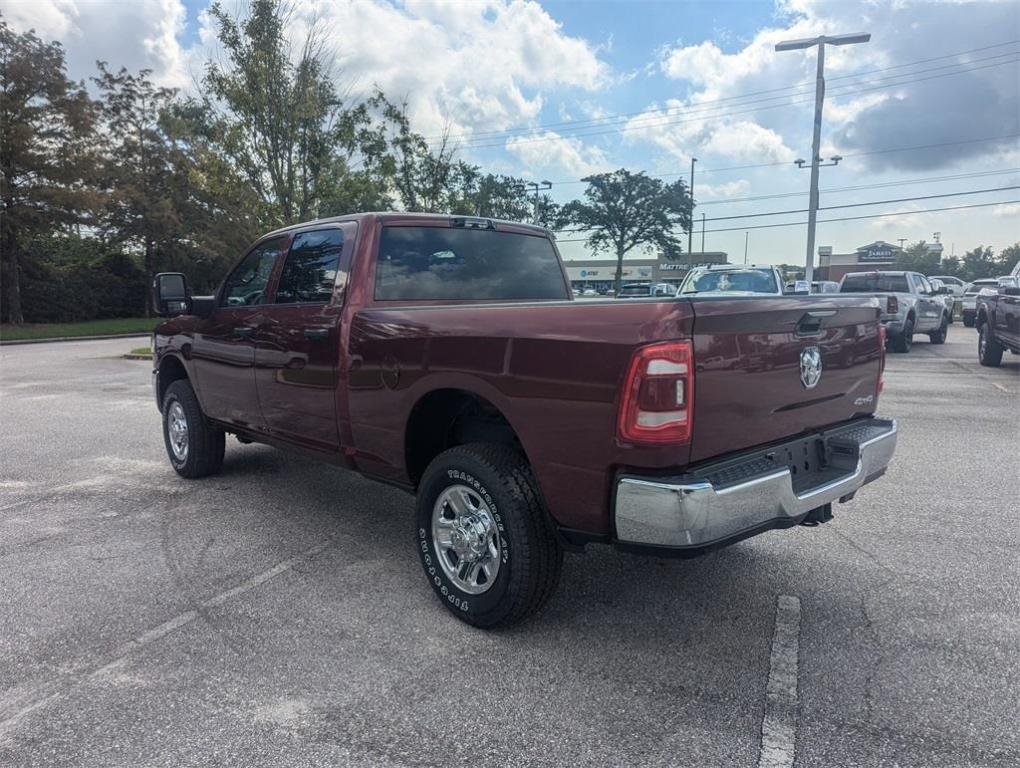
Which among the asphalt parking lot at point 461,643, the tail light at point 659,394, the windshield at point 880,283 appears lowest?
the asphalt parking lot at point 461,643

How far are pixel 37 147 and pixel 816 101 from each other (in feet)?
94.6

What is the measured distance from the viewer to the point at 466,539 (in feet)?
10.9

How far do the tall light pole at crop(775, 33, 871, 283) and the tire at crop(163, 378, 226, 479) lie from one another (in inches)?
811

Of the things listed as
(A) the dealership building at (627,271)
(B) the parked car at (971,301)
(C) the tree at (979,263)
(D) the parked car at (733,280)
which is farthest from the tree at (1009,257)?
(D) the parked car at (733,280)

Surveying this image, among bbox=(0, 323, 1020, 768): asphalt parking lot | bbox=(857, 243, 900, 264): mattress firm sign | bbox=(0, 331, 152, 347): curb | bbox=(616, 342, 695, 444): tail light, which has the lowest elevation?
bbox=(0, 331, 152, 347): curb

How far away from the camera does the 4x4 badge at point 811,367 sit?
3139 mm

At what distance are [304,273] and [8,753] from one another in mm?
2861

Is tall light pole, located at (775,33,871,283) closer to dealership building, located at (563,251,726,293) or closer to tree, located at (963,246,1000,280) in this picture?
dealership building, located at (563,251,726,293)

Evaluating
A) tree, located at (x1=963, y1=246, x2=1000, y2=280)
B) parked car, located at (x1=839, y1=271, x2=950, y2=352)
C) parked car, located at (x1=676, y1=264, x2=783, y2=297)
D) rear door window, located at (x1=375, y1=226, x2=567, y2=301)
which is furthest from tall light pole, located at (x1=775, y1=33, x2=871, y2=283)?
tree, located at (x1=963, y1=246, x2=1000, y2=280)

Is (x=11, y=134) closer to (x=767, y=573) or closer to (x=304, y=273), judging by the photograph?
(x=304, y=273)

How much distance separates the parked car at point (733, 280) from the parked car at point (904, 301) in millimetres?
3050

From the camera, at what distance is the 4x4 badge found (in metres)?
3.14

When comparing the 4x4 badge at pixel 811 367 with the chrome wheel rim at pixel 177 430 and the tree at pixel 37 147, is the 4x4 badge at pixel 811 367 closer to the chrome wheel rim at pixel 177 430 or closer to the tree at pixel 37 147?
the chrome wheel rim at pixel 177 430

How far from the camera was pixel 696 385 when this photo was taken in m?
2.61
